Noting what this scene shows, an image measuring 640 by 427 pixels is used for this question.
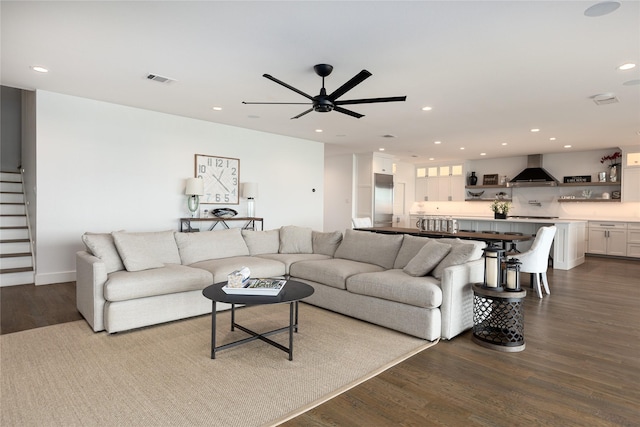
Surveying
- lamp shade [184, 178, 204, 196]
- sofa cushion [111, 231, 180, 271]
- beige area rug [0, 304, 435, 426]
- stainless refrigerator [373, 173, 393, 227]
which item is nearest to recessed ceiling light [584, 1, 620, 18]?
beige area rug [0, 304, 435, 426]

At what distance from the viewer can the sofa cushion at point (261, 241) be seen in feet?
16.2

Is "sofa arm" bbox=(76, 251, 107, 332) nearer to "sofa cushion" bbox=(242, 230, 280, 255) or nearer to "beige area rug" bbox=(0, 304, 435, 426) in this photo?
"beige area rug" bbox=(0, 304, 435, 426)

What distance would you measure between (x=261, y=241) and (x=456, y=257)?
2.69 m

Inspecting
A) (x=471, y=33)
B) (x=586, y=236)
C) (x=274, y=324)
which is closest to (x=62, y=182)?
(x=274, y=324)

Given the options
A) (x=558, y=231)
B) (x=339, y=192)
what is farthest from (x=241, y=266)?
(x=339, y=192)

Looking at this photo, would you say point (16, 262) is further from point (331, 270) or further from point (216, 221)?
point (331, 270)

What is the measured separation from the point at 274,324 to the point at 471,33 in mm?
3105

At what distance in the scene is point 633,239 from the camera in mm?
7922

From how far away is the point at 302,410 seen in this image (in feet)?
6.66

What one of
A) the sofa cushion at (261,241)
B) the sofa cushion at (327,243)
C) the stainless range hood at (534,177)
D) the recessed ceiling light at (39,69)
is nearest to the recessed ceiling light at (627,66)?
the sofa cushion at (327,243)

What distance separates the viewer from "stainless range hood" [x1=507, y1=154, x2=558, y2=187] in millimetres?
9094

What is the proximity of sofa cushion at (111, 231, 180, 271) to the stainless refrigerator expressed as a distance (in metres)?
6.28

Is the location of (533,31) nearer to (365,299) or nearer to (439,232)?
(365,299)

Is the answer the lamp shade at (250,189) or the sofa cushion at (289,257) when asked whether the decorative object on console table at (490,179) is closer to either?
the lamp shade at (250,189)
